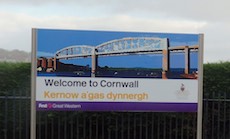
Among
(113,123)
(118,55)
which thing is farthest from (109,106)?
(113,123)

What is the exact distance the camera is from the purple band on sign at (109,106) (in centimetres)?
848

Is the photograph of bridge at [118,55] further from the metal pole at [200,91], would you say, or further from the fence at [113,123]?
the fence at [113,123]

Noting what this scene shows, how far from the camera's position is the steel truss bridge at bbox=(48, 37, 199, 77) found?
848cm

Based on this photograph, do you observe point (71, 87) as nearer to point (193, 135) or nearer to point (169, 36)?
point (169, 36)

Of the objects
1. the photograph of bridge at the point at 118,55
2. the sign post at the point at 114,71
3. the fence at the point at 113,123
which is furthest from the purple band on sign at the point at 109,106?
the fence at the point at 113,123

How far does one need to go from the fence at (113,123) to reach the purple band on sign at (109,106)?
2.53ft

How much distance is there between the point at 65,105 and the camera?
850 centimetres

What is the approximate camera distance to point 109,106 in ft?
28.0

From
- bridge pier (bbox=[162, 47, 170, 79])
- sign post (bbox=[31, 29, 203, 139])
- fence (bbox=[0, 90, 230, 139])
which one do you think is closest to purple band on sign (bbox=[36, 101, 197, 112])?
sign post (bbox=[31, 29, 203, 139])

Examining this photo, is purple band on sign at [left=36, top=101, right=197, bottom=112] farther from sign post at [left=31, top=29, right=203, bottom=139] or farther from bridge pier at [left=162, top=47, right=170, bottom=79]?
bridge pier at [left=162, top=47, right=170, bottom=79]

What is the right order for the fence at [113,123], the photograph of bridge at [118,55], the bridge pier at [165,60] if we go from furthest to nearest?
the fence at [113,123], the bridge pier at [165,60], the photograph of bridge at [118,55]

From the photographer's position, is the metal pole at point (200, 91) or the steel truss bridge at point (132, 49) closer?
the steel truss bridge at point (132, 49)

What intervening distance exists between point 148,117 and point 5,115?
2.84 metres

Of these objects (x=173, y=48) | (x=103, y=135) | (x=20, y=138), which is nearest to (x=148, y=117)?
(x=103, y=135)
